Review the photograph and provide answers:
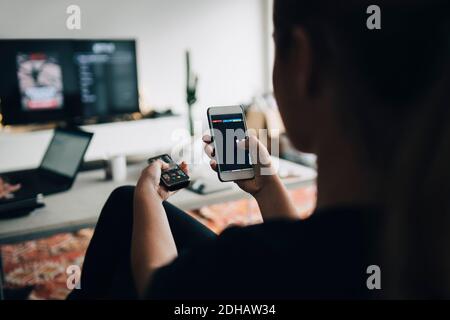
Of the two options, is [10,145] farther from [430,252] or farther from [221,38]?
[430,252]

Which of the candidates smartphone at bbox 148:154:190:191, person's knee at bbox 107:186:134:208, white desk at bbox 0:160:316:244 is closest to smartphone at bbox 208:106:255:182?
smartphone at bbox 148:154:190:191

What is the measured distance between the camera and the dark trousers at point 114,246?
0.97 meters

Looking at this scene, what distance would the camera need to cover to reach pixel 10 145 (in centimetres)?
334

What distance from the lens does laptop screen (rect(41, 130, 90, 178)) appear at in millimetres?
1588

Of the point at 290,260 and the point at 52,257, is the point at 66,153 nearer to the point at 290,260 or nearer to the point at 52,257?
the point at 52,257

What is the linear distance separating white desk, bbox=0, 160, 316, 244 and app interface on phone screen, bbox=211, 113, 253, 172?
0.35 meters

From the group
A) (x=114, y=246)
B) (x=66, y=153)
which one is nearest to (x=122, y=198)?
(x=114, y=246)

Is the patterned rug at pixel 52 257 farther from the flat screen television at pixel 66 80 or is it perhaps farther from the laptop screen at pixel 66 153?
the flat screen television at pixel 66 80

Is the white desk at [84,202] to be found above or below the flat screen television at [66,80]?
below

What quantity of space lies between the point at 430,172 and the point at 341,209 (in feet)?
0.33

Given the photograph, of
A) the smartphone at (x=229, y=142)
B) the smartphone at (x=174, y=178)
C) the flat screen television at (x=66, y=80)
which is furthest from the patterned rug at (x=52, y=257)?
the flat screen television at (x=66, y=80)

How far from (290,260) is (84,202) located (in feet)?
3.54

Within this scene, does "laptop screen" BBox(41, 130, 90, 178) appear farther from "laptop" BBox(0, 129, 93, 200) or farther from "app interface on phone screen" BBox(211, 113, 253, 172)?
"app interface on phone screen" BBox(211, 113, 253, 172)

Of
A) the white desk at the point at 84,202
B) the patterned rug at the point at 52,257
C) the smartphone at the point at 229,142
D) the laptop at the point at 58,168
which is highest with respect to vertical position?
the smartphone at the point at 229,142
